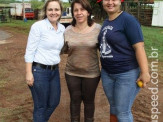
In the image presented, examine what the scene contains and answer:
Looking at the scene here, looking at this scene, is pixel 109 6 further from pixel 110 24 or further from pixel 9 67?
pixel 9 67

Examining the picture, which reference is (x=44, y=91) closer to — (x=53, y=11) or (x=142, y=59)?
(x=53, y=11)

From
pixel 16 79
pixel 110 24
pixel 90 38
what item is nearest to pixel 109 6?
pixel 110 24

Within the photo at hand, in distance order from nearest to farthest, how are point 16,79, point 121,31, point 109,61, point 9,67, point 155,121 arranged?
point 121,31 < point 109,61 < point 155,121 < point 16,79 < point 9,67

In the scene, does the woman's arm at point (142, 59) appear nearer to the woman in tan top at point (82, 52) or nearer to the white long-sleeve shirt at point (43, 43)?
the woman in tan top at point (82, 52)

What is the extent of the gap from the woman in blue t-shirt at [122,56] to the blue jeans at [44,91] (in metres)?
0.67

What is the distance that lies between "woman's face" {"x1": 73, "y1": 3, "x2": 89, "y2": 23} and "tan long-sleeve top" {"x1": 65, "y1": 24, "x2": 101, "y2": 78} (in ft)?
0.53

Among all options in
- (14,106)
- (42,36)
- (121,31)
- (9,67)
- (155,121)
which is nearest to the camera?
(121,31)

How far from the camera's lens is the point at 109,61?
8.16 feet

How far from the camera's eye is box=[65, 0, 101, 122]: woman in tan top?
9.14ft

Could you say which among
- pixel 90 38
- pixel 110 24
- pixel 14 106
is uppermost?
pixel 110 24

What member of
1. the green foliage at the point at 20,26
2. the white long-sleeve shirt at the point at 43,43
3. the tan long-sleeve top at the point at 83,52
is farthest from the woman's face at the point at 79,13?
the green foliage at the point at 20,26

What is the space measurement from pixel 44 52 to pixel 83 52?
451 millimetres

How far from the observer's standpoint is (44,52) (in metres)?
2.72

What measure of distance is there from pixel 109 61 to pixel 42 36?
796mm
